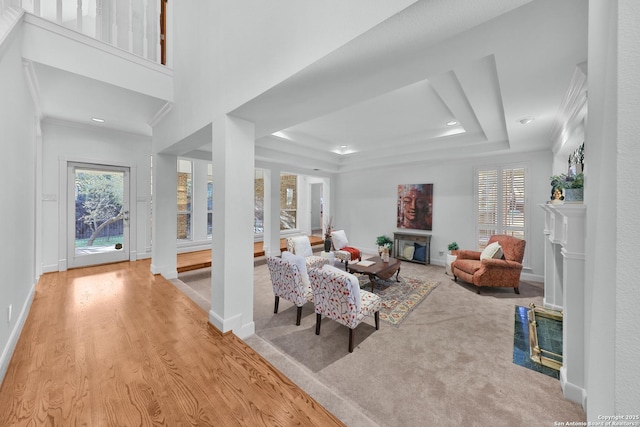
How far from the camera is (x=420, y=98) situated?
11.2ft

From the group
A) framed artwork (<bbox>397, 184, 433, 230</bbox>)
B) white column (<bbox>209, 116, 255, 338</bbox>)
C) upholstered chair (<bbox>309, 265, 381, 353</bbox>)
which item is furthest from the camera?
framed artwork (<bbox>397, 184, 433, 230</bbox>)

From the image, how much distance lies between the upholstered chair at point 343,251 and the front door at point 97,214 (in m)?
4.61

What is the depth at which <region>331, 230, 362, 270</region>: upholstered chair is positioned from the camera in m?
4.79

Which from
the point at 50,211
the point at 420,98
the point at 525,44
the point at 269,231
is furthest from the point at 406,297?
the point at 50,211

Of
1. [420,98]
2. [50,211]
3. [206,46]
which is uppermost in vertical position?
[206,46]

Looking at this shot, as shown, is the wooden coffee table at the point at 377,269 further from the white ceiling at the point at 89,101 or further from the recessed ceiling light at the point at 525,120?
the white ceiling at the point at 89,101

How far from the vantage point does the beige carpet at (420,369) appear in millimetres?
1696

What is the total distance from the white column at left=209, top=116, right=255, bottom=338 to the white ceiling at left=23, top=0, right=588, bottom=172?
0.29 metres

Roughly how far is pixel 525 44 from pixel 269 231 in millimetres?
5590

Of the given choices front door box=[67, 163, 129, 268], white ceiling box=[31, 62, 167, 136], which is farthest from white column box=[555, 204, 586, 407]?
front door box=[67, 163, 129, 268]

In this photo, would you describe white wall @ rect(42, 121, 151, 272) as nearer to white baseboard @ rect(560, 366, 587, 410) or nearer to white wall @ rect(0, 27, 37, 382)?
white wall @ rect(0, 27, 37, 382)

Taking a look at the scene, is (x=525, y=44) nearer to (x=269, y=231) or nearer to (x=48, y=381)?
(x=48, y=381)

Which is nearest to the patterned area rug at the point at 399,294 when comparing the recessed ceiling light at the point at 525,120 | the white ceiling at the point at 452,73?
the white ceiling at the point at 452,73

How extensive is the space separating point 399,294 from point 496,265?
166 cm
